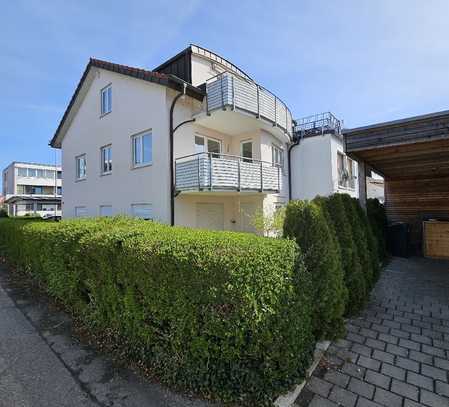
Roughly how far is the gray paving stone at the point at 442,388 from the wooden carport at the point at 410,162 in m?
4.40

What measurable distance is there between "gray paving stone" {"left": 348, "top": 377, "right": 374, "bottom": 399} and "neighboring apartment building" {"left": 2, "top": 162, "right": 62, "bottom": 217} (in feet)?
170

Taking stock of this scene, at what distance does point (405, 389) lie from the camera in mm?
2584

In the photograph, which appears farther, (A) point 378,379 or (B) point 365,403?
(A) point 378,379

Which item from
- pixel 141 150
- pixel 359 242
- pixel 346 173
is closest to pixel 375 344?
pixel 359 242

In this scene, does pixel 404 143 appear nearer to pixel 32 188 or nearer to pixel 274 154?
pixel 274 154

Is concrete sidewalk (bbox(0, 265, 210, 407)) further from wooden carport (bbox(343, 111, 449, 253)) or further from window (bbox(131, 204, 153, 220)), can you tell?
wooden carport (bbox(343, 111, 449, 253))

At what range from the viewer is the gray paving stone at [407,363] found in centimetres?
291

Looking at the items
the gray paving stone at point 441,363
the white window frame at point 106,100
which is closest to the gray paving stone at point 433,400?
the gray paving stone at point 441,363

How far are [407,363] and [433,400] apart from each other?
0.58m

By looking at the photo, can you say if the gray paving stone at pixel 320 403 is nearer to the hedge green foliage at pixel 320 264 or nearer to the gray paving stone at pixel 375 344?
the hedge green foliage at pixel 320 264

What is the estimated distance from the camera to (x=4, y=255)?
29.6 ft

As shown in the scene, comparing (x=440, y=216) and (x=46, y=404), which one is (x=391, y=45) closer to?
(x=440, y=216)

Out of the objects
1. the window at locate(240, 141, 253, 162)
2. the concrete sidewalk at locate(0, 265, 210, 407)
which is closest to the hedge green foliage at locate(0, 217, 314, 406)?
the concrete sidewalk at locate(0, 265, 210, 407)

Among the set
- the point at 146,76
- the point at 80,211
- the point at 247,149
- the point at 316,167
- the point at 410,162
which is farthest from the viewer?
the point at 80,211
